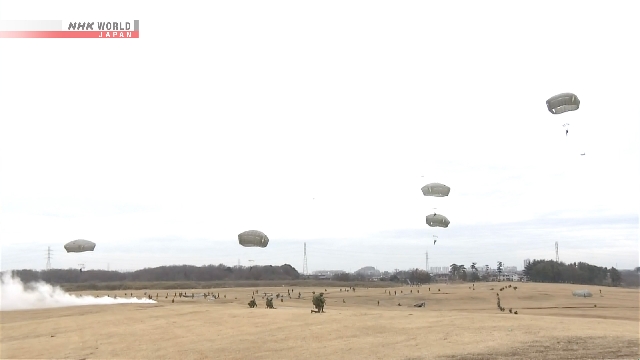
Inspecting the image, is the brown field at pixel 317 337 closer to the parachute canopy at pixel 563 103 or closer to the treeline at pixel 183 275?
the parachute canopy at pixel 563 103

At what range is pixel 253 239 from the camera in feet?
172

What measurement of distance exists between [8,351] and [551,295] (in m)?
57.1

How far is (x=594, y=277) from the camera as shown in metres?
134

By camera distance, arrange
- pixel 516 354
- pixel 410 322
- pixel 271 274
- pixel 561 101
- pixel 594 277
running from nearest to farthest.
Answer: pixel 516 354
pixel 410 322
pixel 561 101
pixel 594 277
pixel 271 274

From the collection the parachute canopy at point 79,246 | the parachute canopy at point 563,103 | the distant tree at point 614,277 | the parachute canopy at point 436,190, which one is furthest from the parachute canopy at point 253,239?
the distant tree at point 614,277

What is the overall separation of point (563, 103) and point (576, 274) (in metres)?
106

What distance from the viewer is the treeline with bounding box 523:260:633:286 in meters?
132

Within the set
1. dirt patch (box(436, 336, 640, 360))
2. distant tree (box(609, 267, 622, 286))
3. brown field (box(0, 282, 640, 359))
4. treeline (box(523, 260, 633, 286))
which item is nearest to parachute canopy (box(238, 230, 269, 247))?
brown field (box(0, 282, 640, 359))

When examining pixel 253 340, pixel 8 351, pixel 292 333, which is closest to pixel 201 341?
pixel 253 340

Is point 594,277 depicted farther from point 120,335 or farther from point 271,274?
point 120,335

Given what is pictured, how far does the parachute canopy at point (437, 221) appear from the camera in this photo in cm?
5288

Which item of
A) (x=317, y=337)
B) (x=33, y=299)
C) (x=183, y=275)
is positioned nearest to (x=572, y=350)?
(x=317, y=337)

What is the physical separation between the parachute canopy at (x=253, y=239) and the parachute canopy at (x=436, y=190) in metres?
15.9

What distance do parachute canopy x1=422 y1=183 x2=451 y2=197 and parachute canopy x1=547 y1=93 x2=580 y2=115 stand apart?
37.6ft
